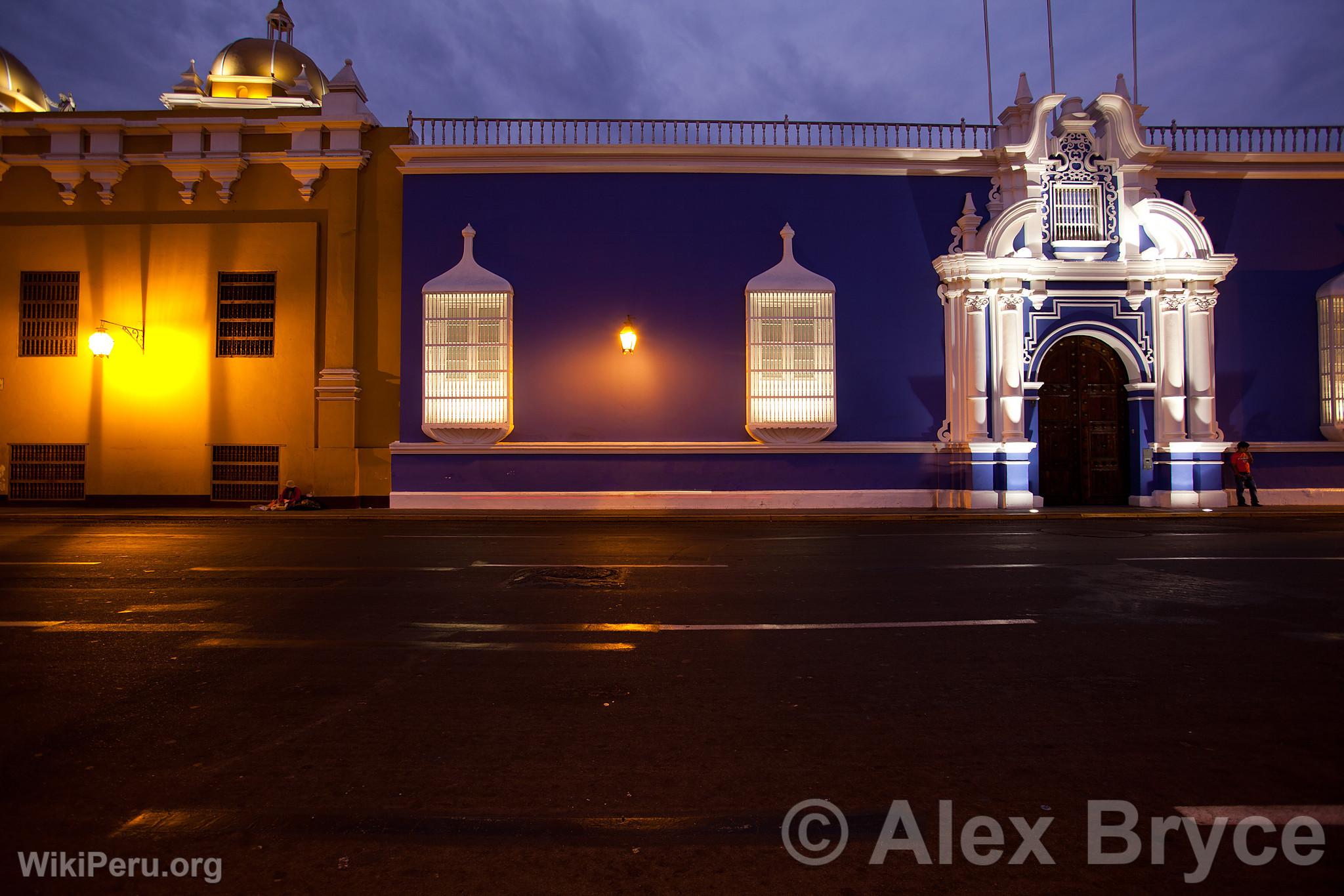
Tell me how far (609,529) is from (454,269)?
7.73 metres

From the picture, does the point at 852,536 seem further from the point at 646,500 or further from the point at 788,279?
the point at 788,279

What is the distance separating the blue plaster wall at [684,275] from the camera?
1703 cm

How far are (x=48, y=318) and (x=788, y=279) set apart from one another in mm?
17005

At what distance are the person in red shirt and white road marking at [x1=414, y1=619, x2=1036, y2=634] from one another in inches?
545

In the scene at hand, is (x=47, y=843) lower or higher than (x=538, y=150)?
lower

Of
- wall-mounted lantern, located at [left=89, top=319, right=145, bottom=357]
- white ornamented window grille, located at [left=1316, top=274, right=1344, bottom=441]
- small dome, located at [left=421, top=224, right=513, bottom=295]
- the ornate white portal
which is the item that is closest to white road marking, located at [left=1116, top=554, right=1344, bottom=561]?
the ornate white portal

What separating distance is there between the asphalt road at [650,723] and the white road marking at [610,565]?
74 cm

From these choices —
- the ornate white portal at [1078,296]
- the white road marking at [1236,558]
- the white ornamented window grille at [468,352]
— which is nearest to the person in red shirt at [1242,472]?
the ornate white portal at [1078,296]

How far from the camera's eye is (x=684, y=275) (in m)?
17.2

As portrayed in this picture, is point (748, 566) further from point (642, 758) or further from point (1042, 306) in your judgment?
point (1042, 306)

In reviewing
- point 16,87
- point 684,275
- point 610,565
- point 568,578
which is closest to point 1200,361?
point 684,275

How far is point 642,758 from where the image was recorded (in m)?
3.35

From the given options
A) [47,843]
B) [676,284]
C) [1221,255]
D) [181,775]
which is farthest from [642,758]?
[1221,255]

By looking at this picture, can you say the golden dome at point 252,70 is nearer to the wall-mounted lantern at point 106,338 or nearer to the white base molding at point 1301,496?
the wall-mounted lantern at point 106,338
